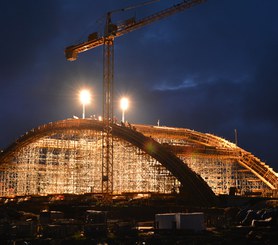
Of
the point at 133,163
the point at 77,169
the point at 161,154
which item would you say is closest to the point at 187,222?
the point at 161,154

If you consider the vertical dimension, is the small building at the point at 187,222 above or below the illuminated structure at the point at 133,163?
below

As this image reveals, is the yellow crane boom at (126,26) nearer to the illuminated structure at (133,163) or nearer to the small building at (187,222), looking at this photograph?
the illuminated structure at (133,163)

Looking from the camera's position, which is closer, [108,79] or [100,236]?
[100,236]

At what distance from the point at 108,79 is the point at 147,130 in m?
9.77

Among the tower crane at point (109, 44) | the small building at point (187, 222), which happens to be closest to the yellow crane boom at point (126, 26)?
the tower crane at point (109, 44)

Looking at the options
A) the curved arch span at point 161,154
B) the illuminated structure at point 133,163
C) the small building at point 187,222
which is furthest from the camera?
the illuminated structure at point 133,163

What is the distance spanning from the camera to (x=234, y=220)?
123ft

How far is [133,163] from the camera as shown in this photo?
6041 centimetres

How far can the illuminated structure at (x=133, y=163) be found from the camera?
2074 inches

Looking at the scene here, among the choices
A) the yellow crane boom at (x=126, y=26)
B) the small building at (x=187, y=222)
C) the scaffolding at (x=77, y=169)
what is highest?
the yellow crane boom at (x=126, y=26)

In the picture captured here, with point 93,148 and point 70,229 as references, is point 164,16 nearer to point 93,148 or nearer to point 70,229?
point 93,148

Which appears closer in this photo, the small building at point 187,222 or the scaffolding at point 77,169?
the small building at point 187,222

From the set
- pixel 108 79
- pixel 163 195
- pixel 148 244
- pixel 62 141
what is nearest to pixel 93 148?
pixel 62 141

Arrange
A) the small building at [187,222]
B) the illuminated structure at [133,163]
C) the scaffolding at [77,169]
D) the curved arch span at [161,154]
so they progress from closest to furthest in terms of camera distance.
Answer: the small building at [187,222] → the curved arch span at [161,154] → the illuminated structure at [133,163] → the scaffolding at [77,169]
